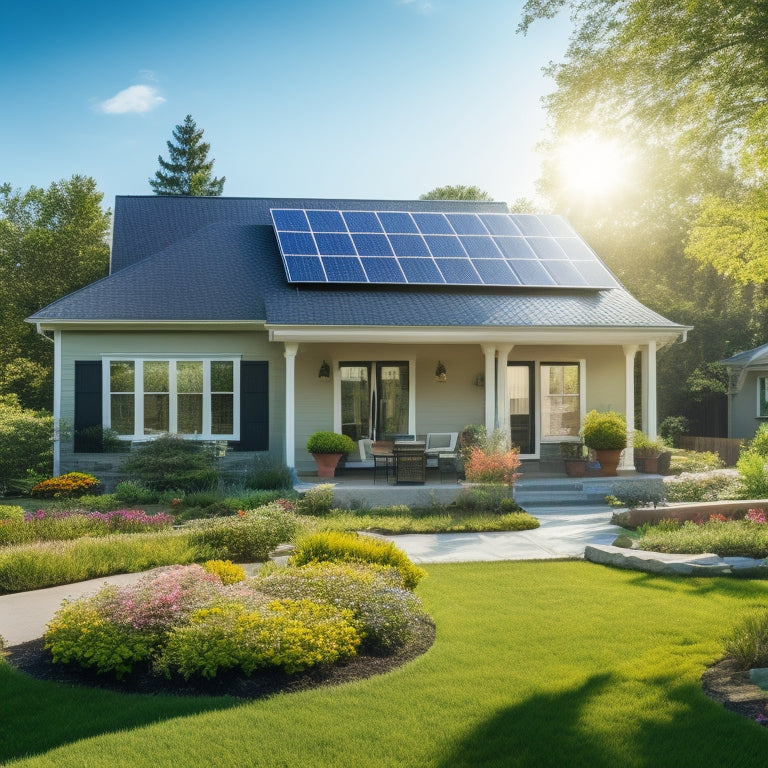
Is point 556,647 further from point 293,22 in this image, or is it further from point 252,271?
point 252,271

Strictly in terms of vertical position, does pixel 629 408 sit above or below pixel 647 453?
above

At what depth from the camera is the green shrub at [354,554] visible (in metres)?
6.97

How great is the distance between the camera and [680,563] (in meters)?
7.81

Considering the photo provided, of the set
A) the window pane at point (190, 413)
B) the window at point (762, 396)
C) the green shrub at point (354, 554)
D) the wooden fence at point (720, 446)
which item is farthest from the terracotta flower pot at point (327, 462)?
the window at point (762, 396)

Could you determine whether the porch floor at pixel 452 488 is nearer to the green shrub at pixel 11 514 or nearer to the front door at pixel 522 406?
the front door at pixel 522 406

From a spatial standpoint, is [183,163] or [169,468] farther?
[183,163]

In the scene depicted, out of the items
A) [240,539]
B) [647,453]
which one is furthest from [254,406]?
[647,453]

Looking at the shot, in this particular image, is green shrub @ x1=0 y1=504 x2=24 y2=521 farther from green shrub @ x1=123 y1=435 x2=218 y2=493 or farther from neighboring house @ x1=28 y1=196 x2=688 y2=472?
neighboring house @ x1=28 y1=196 x2=688 y2=472

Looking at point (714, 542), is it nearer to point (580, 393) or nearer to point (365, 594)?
point (365, 594)

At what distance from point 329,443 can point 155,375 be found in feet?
13.1

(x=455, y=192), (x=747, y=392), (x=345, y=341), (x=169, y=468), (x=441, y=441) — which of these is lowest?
(x=169, y=468)

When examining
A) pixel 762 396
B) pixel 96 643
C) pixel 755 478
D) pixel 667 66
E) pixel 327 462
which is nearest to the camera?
pixel 96 643

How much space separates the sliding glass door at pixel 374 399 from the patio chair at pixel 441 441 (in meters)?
0.98

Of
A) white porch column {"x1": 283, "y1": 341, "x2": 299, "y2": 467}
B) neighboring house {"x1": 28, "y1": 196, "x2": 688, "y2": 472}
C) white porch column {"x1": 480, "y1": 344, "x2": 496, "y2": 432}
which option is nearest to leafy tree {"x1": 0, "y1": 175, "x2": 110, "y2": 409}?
neighboring house {"x1": 28, "y1": 196, "x2": 688, "y2": 472}
